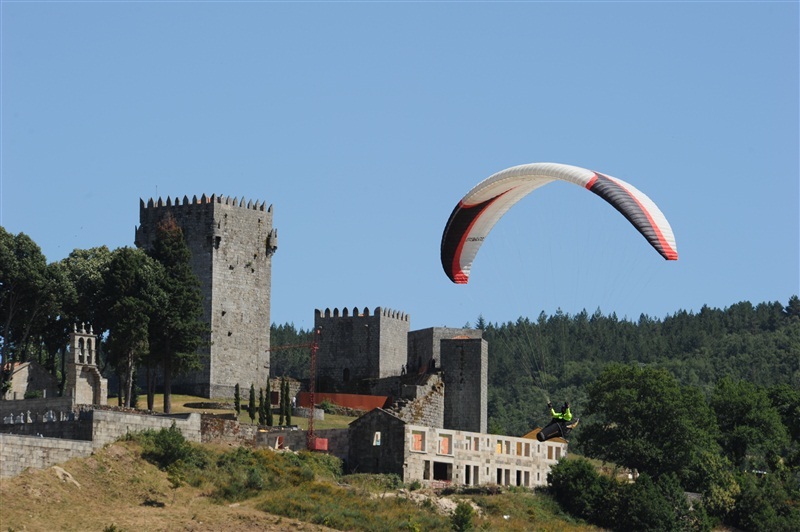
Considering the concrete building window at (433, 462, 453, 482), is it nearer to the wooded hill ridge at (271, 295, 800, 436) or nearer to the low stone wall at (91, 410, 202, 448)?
the low stone wall at (91, 410, 202, 448)

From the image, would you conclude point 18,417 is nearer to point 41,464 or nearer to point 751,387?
point 41,464

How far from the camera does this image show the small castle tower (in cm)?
7112

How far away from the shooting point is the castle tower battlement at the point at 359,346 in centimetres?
9725

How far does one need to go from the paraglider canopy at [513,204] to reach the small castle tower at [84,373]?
647 inches

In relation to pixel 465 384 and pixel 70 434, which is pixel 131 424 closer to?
pixel 70 434

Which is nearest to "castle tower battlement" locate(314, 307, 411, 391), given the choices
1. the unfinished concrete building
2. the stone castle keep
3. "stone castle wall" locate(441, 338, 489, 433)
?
the stone castle keep

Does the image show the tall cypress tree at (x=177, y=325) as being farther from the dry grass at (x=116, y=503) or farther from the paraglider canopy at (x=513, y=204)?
the paraglider canopy at (x=513, y=204)

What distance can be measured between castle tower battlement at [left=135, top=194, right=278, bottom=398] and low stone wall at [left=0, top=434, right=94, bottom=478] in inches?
1157

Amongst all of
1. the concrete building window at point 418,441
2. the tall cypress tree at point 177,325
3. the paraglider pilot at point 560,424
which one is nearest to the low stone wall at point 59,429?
the concrete building window at point 418,441

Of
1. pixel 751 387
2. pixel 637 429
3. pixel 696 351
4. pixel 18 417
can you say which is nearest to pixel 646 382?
pixel 637 429

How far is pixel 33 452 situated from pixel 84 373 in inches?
495

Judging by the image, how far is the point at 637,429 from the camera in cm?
7544

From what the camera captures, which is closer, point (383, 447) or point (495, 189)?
point (495, 189)

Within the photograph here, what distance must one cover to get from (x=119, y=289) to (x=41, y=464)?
1916cm
